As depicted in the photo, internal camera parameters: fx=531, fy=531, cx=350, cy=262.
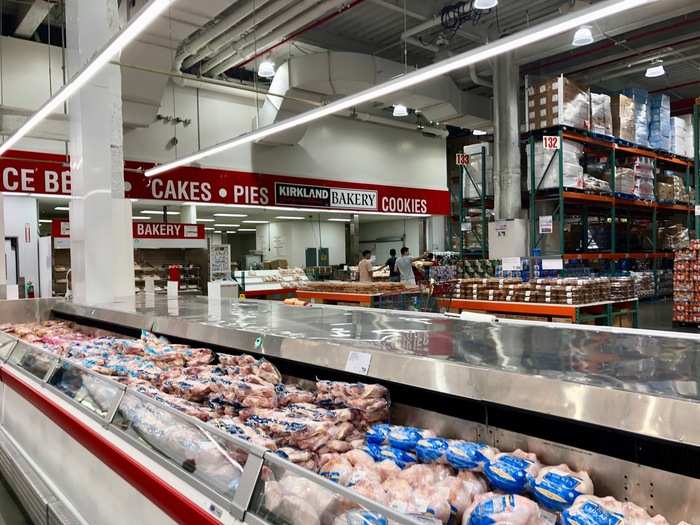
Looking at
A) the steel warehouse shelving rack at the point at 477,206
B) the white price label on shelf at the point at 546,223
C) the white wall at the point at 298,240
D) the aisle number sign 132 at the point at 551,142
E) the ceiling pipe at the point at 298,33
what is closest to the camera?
the aisle number sign 132 at the point at 551,142

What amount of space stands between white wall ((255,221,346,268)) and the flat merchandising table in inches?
355

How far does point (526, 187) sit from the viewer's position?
10391mm

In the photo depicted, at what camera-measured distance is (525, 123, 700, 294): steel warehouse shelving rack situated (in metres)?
9.11

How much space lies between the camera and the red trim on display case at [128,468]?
1.54 m

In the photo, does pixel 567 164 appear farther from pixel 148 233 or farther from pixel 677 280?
pixel 148 233

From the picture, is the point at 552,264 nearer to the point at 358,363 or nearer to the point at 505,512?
the point at 358,363

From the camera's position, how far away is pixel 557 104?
892 centimetres

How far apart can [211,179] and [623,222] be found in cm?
970

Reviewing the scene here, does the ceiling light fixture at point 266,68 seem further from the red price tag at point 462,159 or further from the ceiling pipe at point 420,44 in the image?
the red price tag at point 462,159

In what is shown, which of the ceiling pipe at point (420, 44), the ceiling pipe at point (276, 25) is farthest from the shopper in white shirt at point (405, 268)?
the ceiling pipe at point (276, 25)

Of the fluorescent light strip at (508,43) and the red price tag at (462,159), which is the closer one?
the fluorescent light strip at (508,43)

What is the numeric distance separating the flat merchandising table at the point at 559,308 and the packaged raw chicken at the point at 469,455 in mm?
5070

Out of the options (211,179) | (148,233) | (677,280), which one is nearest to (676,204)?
(677,280)

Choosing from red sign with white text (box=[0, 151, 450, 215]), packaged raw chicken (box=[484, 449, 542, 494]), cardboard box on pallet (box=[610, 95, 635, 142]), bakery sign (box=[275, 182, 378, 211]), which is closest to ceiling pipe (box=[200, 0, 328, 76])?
red sign with white text (box=[0, 151, 450, 215])
